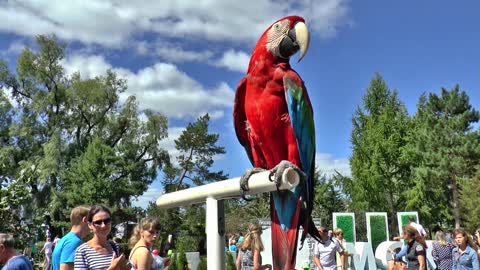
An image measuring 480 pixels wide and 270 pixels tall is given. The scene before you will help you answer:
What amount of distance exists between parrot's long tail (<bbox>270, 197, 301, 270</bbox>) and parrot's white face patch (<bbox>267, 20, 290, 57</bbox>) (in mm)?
1125

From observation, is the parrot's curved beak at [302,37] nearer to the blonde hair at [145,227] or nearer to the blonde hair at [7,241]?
the blonde hair at [145,227]

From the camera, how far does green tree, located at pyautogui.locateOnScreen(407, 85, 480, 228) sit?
25578mm

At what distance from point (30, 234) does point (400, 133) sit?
22.9m

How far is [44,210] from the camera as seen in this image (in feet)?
75.3

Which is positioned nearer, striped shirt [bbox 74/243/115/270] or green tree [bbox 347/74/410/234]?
striped shirt [bbox 74/243/115/270]

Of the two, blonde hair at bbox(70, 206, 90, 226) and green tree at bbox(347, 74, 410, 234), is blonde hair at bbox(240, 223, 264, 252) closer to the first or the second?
blonde hair at bbox(70, 206, 90, 226)

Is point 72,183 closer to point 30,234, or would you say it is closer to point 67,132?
point 67,132

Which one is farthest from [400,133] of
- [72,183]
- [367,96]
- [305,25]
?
[305,25]

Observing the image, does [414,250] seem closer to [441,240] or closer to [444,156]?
[441,240]

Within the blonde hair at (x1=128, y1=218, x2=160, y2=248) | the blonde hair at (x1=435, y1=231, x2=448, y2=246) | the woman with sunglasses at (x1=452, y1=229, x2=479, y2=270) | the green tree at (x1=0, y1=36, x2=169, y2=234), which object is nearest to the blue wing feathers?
the blonde hair at (x1=128, y1=218, x2=160, y2=248)

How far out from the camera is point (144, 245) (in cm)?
333

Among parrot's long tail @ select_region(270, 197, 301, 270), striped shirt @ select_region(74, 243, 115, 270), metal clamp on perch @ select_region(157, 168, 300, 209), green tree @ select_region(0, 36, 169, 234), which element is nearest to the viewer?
metal clamp on perch @ select_region(157, 168, 300, 209)

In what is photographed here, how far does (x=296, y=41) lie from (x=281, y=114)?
1.87 feet

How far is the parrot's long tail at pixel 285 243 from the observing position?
302 cm
